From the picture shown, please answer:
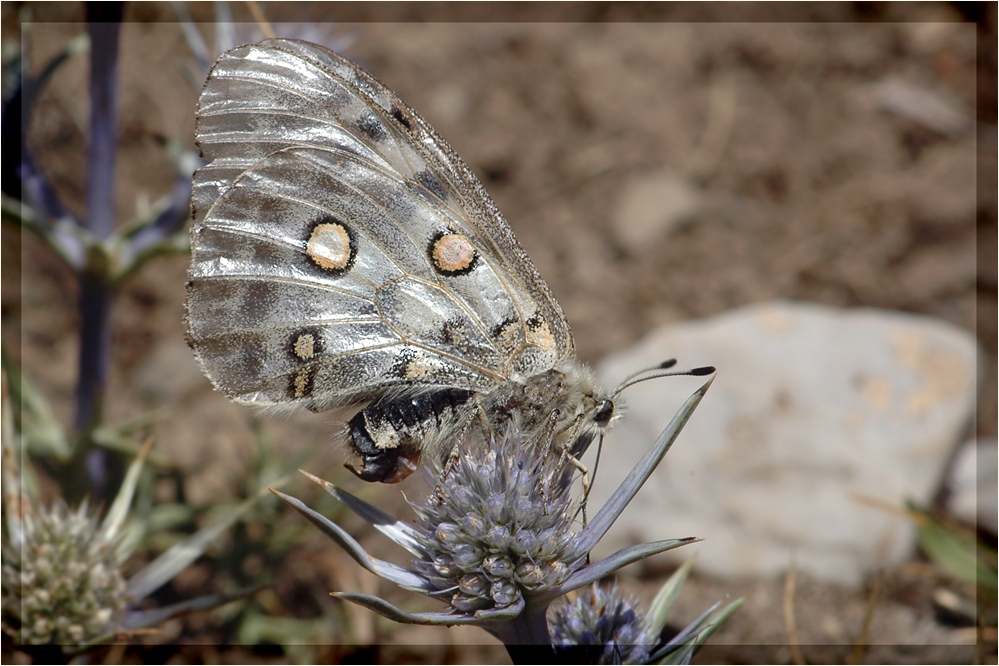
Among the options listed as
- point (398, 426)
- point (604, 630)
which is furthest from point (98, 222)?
point (604, 630)

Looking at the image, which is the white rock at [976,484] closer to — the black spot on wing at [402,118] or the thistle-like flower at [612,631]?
the thistle-like flower at [612,631]

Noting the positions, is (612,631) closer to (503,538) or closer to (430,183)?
(503,538)

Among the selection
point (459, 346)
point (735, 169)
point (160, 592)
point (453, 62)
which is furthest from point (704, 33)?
point (160, 592)

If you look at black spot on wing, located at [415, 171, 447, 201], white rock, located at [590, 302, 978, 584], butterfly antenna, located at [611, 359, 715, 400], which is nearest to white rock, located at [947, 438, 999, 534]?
white rock, located at [590, 302, 978, 584]

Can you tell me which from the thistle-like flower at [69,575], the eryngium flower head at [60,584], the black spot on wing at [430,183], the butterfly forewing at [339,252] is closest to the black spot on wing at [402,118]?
the butterfly forewing at [339,252]

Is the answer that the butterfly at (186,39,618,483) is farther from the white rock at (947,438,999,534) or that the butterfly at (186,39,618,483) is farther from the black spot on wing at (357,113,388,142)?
the white rock at (947,438,999,534)
